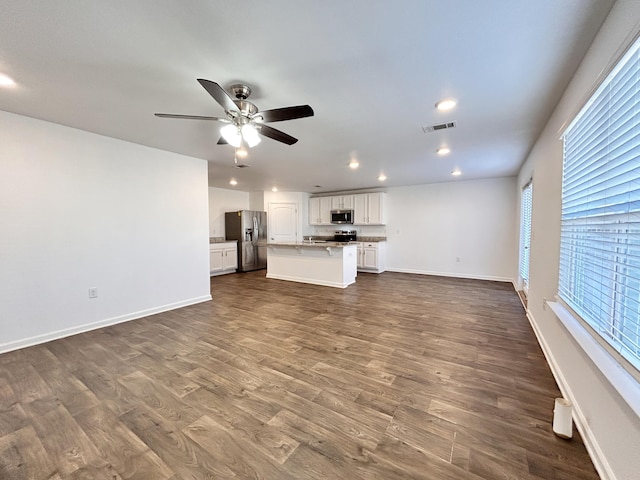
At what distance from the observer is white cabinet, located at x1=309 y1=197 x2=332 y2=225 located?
8031mm

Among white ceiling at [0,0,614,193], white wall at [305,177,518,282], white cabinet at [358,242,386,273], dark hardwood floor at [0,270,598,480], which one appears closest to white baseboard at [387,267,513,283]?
white wall at [305,177,518,282]

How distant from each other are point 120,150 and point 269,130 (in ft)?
8.30

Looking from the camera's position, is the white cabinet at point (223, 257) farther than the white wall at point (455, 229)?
Yes

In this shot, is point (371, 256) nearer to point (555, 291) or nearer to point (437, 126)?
point (437, 126)

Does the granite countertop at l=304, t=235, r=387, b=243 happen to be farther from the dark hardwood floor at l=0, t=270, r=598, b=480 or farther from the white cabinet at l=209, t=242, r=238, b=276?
the dark hardwood floor at l=0, t=270, r=598, b=480

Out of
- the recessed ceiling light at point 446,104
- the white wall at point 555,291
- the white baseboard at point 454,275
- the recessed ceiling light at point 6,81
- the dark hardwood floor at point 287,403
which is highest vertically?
the recessed ceiling light at point 6,81

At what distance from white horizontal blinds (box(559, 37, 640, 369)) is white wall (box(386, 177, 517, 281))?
14.9ft

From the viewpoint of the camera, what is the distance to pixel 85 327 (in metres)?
3.28

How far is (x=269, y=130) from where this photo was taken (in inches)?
93.4

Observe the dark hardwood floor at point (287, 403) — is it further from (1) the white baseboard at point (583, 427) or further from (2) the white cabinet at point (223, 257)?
(2) the white cabinet at point (223, 257)

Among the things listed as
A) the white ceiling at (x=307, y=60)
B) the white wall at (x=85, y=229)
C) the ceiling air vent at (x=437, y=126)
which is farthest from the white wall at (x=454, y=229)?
Answer: the white wall at (x=85, y=229)

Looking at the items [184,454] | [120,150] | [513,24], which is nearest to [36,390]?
[184,454]

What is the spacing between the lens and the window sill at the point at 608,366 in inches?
43.0

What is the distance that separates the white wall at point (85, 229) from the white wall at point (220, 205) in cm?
328
